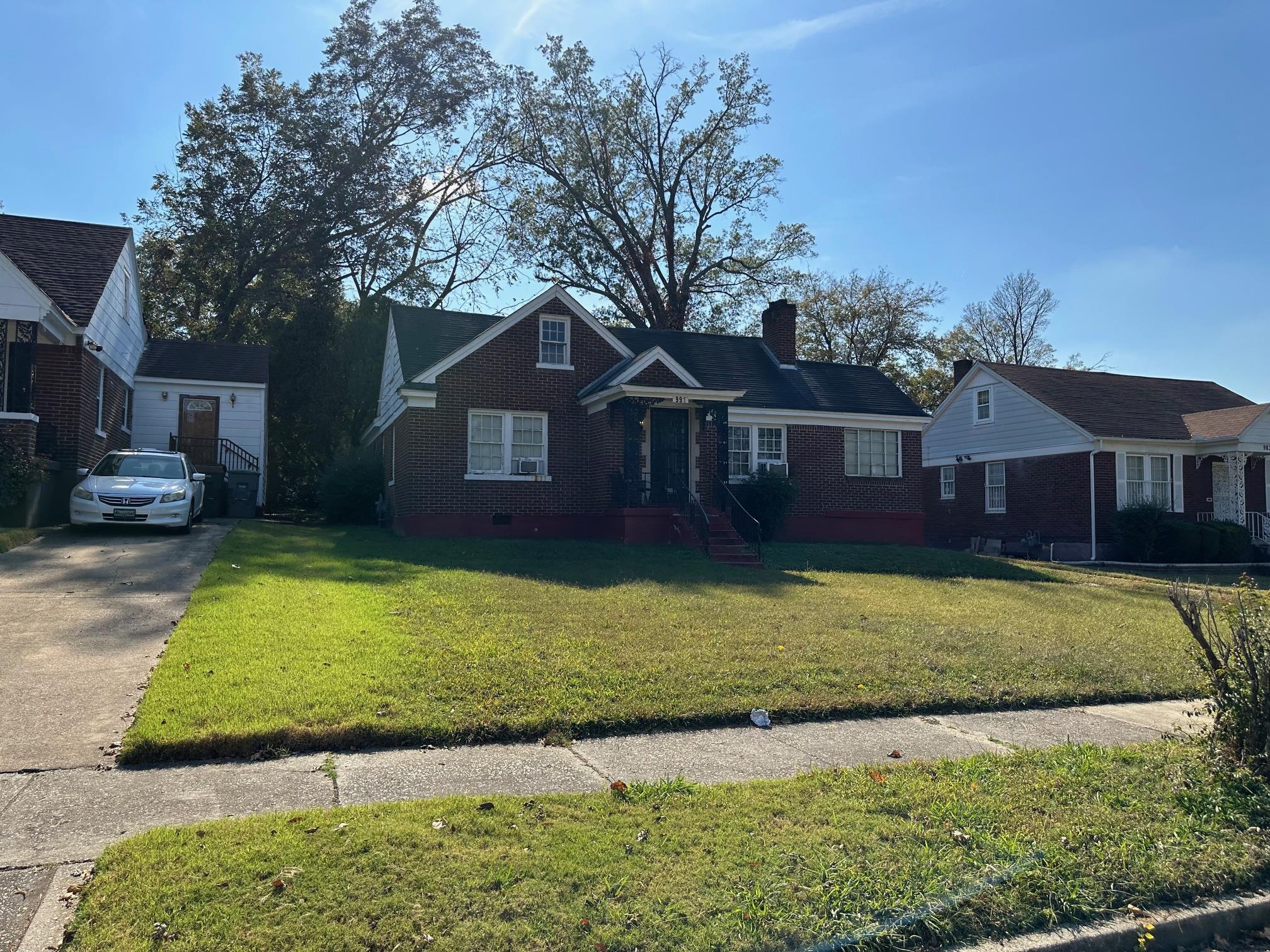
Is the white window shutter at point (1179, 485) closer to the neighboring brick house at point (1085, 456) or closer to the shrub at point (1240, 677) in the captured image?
the neighboring brick house at point (1085, 456)

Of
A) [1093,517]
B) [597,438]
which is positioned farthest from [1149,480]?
[597,438]

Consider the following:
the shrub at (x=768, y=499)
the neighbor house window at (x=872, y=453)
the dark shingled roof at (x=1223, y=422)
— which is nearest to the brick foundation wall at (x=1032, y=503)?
the dark shingled roof at (x=1223, y=422)

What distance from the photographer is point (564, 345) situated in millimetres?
21562

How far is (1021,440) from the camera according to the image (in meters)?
27.8

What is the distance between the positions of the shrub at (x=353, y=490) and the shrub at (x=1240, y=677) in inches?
821

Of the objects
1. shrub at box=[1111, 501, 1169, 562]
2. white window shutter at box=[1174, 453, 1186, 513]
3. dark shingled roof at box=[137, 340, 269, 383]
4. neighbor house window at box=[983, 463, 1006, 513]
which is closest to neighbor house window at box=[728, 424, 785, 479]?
neighbor house window at box=[983, 463, 1006, 513]

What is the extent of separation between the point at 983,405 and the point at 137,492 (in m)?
24.3

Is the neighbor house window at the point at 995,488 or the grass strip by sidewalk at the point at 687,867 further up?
the neighbor house window at the point at 995,488

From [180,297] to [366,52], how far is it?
1286cm

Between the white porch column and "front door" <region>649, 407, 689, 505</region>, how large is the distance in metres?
16.4

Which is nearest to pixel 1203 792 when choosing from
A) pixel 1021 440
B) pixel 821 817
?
pixel 821 817

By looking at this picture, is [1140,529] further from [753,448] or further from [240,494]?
[240,494]

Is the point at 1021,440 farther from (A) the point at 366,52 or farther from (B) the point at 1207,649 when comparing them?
(A) the point at 366,52

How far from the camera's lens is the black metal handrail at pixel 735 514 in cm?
1981
